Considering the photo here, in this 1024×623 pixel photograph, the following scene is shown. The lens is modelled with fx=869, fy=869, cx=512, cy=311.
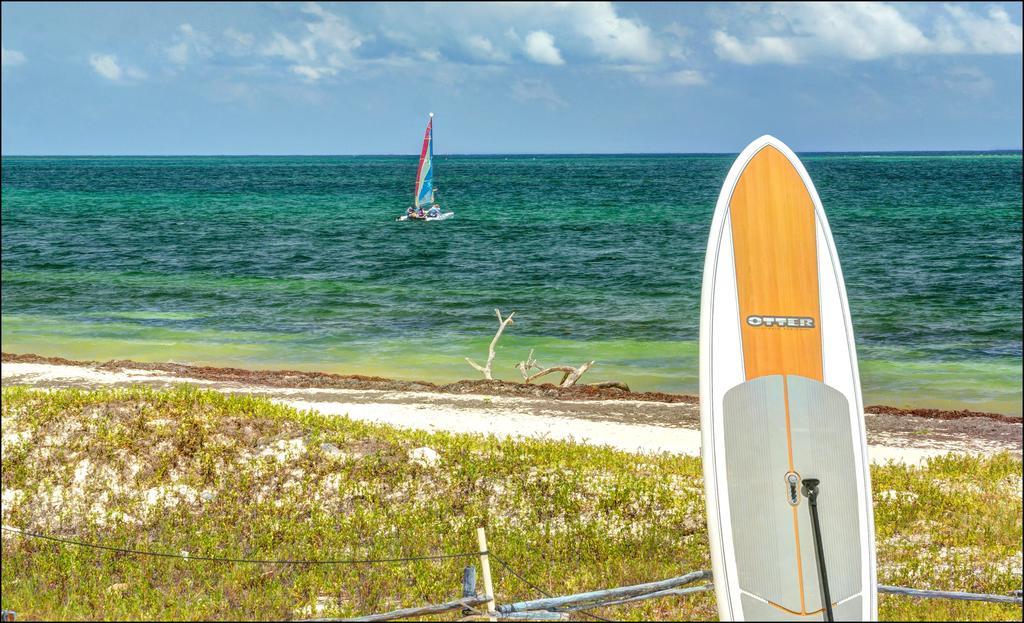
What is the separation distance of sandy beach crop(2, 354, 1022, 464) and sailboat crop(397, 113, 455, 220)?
31852 mm

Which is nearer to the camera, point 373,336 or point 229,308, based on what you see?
point 373,336

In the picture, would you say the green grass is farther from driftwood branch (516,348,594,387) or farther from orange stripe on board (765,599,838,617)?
driftwood branch (516,348,594,387)

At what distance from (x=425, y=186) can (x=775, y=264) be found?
169 feet

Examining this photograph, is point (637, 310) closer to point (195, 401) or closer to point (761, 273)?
point (195, 401)

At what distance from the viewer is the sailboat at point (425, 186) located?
51.2 meters

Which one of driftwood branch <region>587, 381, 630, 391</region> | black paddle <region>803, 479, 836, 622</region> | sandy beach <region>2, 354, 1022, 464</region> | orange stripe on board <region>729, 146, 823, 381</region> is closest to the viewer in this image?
black paddle <region>803, 479, 836, 622</region>

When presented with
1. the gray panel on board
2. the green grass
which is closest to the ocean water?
the green grass

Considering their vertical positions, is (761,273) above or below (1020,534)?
above

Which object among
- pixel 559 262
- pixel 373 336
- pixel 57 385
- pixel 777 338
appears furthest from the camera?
pixel 559 262

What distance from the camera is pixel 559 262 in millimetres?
44156

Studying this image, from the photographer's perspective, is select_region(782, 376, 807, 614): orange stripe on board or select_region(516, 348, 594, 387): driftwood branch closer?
select_region(782, 376, 807, 614): orange stripe on board

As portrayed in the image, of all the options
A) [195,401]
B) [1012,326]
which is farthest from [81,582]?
[1012,326]

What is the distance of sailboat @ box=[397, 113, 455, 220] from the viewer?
51.2 metres

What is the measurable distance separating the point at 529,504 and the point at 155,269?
35.6 meters
